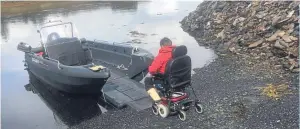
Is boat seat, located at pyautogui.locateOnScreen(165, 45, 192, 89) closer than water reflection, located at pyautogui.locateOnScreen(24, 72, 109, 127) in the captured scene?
Yes

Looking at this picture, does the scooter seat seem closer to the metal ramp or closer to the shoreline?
the metal ramp

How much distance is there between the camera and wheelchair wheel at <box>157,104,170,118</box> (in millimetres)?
8164

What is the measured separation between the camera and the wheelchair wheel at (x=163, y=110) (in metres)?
8.16

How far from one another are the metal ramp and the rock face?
16.2 feet

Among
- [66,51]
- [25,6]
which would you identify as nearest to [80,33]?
[66,51]

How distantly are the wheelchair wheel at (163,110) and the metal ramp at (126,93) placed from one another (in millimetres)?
1193

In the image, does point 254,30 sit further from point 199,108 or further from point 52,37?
point 52,37

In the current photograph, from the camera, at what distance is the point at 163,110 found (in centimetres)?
824

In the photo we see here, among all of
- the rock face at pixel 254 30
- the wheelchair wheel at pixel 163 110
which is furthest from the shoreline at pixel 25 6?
the wheelchair wheel at pixel 163 110

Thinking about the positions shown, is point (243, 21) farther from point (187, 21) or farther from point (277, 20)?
point (187, 21)

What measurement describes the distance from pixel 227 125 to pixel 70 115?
5.24 meters

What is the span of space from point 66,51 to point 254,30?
8.91m

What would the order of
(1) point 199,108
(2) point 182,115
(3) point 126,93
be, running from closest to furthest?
1. (2) point 182,115
2. (1) point 199,108
3. (3) point 126,93

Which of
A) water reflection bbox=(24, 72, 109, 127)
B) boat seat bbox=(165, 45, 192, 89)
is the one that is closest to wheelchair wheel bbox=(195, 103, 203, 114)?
boat seat bbox=(165, 45, 192, 89)
